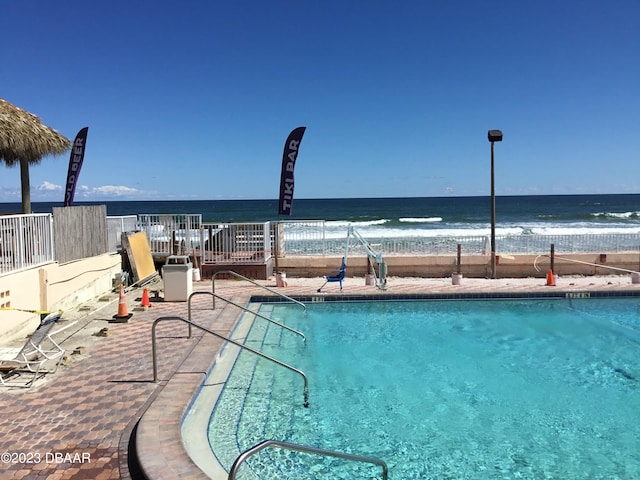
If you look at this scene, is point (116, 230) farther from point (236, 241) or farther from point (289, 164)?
point (289, 164)

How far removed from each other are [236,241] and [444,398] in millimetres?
8287

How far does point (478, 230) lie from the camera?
3709cm

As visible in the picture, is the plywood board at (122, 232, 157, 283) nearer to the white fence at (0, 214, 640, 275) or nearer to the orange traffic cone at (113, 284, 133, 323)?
the white fence at (0, 214, 640, 275)

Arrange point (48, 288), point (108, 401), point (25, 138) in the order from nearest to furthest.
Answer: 1. point (108, 401)
2. point (48, 288)
3. point (25, 138)

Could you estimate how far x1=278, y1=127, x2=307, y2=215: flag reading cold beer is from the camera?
13.3 metres

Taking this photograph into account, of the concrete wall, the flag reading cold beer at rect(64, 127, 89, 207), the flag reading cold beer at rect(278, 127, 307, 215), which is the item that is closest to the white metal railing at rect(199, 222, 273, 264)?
the flag reading cold beer at rect(278, 127, 307, 215)

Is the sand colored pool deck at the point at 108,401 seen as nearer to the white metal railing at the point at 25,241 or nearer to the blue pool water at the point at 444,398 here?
the blue pool water at the point at 444,398

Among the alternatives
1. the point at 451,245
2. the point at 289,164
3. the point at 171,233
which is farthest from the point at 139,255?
the point at 451,245

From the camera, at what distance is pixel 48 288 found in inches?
326

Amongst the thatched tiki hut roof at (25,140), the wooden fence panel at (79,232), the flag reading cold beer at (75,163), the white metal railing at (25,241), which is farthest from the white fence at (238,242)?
the thatched tiki hut roof at (25,140)

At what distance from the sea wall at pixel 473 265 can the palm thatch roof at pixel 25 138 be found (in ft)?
20.6

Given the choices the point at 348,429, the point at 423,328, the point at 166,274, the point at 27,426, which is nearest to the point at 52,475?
the point at 27,426

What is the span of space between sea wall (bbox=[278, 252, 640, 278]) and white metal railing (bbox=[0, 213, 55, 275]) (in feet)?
19.8

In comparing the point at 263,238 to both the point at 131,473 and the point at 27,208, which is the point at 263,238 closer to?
the point at 27,208
